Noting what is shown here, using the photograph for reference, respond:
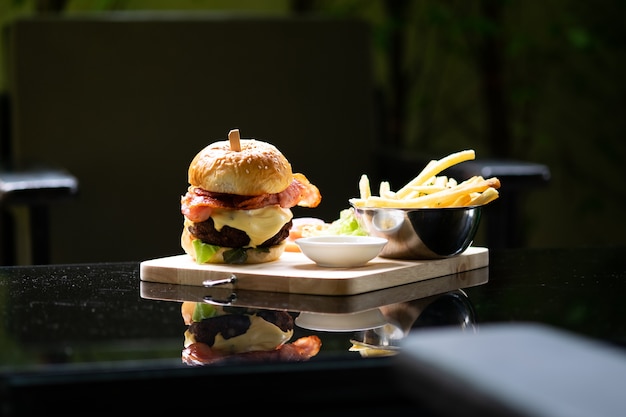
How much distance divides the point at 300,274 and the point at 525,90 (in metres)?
3.13

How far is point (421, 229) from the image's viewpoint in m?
1.38

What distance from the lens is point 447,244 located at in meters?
1.40

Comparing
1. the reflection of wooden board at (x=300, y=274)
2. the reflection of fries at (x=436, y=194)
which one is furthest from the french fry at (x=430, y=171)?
the reflection of wooden board at (x=300, y=274)

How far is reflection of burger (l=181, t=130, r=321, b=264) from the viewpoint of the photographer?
1320 mm

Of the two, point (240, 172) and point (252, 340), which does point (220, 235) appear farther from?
point (252, 340)

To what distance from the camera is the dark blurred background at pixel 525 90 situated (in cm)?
418

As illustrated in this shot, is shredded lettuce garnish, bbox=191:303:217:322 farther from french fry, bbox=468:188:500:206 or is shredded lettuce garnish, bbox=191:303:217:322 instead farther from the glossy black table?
french fry, bbox=468:188:500:206

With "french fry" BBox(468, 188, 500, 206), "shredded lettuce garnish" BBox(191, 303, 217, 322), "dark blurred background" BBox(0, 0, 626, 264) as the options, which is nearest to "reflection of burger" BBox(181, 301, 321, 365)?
"shredded lettuce garnish" BBox(191, 303, 217, 322)

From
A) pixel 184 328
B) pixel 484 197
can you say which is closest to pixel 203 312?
pixel 184 328

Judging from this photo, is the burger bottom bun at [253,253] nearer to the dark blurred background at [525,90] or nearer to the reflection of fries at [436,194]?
the reflection of fries at [436,194]

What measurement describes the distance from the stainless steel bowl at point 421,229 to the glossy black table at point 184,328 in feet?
0.16

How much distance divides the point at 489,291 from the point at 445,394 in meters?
0.87

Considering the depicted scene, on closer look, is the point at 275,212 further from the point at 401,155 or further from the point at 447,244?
the point at 401,155

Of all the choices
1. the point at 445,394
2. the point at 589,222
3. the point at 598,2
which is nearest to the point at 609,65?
the point at 598,2
